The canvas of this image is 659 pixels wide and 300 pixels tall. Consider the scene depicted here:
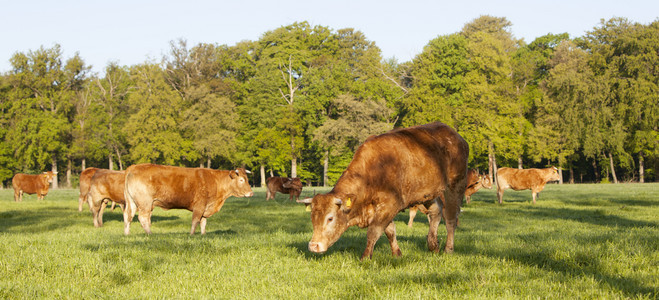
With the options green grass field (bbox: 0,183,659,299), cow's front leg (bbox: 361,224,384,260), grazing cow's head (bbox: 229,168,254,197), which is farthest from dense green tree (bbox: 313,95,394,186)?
cow's front leg (bbox: 361,224,384,260)

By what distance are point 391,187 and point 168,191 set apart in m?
8.22

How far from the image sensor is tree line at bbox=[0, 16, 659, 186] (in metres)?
58.5

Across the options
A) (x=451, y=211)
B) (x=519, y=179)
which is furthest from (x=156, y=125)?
(x=451, y=211)

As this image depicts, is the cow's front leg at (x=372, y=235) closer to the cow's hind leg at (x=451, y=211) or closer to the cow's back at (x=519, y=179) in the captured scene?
the cow's hind leg at (x=451, y=211)

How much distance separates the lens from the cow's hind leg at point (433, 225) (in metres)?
7.98

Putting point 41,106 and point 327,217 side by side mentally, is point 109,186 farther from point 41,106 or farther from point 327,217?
point 41,106

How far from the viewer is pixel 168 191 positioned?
13445 millimetres

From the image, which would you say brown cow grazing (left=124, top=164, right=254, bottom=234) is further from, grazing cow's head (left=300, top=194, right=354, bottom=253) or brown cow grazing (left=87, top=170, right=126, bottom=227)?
grazing cow's head (left=300, top=194, right=354, bottom=253)

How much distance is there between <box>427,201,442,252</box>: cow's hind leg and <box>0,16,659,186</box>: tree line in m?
49.9

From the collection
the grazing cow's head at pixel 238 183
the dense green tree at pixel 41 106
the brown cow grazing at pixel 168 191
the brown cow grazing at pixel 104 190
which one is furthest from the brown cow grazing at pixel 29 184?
the dense green tree at pixel 41 106

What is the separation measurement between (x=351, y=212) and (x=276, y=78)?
65.1 m

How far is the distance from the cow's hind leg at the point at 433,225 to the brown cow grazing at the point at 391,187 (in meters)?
0.02

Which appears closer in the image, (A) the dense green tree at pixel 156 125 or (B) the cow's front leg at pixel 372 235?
(B) the cow's front leg at pixel 372 235

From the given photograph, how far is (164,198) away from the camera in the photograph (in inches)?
530
